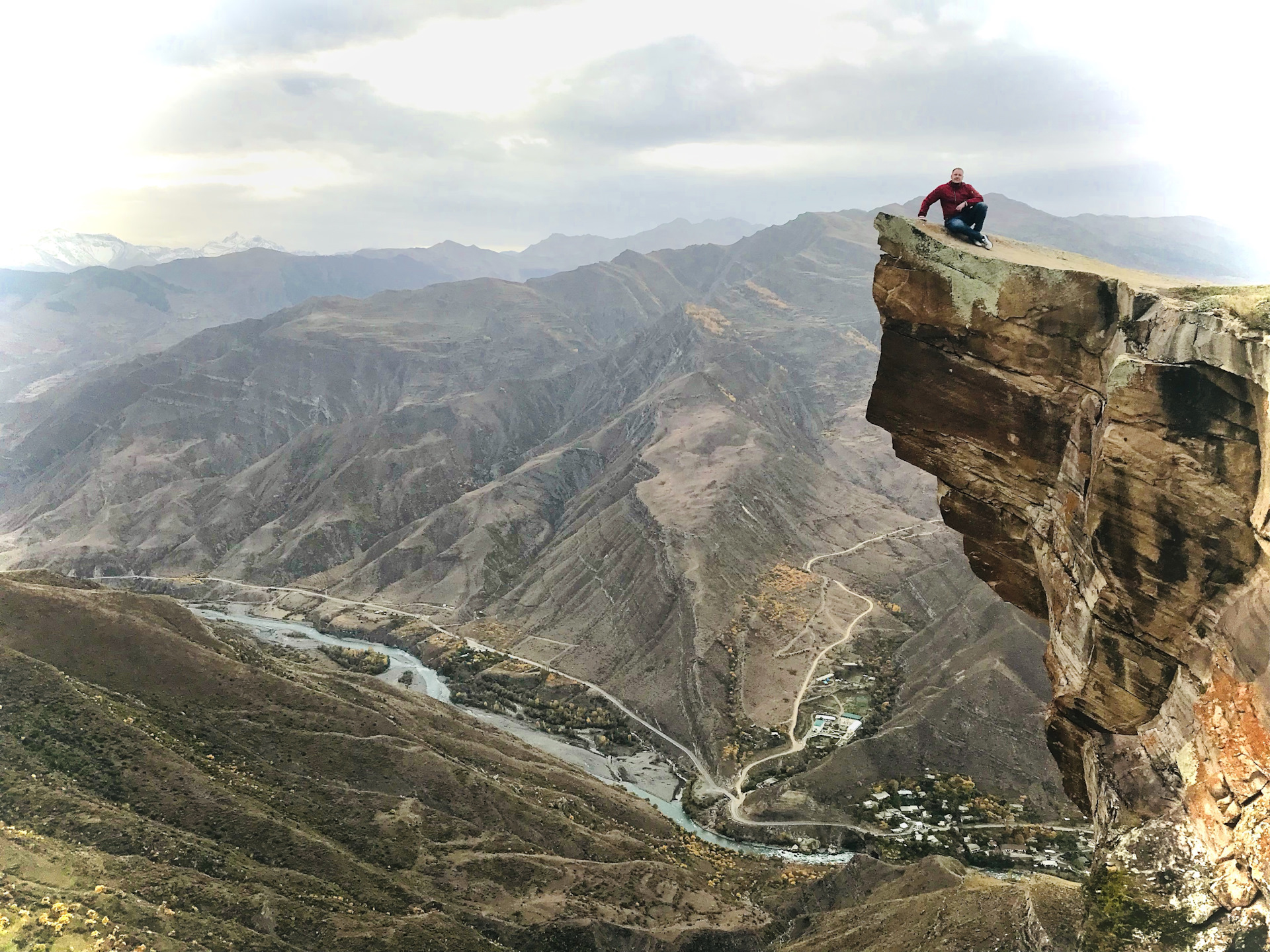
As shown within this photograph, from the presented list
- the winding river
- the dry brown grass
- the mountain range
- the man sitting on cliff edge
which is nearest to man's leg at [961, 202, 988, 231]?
the man sitting on cliff edge

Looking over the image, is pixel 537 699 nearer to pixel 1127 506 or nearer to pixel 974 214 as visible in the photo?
pixel 974 214

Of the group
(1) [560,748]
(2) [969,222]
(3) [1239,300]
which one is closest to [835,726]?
(1) [560,748]

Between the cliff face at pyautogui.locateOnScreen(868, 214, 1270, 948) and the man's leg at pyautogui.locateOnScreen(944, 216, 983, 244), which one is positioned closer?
the cliff face at pyautogui.locateOnScreen(868, 214, 1270, 948)

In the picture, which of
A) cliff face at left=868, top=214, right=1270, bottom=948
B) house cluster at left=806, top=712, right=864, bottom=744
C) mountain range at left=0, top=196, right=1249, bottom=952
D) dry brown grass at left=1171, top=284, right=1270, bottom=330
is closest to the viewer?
dry brown grass at left=1171, top=284, right=1270, bottom=330

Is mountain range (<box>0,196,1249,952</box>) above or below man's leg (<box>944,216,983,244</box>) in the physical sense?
below

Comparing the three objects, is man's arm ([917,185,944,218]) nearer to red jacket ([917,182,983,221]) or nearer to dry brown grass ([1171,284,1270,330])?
red jacket ([917,182,983,221])

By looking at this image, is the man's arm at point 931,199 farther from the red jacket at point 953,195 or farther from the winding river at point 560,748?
the winding river at point 560,748

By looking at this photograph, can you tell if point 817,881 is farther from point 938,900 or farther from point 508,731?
point 508,731
